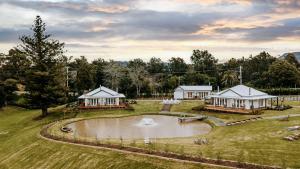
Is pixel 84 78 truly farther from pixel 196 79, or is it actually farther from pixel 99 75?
pixel 196 79

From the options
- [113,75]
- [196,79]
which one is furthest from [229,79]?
[113,75]

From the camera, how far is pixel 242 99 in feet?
170

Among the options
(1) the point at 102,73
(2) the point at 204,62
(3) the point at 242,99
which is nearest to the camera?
(3) the point at 242,99

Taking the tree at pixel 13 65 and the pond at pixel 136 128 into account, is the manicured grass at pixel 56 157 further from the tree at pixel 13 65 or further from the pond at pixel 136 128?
the tree at pixel 13 65

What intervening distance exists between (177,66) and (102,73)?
95.1 feet

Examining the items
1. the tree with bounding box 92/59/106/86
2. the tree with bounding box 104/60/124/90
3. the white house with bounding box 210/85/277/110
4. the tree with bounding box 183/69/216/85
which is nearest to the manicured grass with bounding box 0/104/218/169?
the white house with bounding box 210/85/277/110

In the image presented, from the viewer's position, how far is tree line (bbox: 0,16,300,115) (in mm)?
56594

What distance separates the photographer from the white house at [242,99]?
51469mm

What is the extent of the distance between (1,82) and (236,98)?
141 ft

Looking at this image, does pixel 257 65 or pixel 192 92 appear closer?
pixel 192 92

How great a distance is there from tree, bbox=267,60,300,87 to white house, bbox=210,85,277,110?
22.9 metres

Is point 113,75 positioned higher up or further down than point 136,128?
higher up

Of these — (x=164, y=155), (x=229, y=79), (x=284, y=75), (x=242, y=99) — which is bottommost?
(x=164, y=155)

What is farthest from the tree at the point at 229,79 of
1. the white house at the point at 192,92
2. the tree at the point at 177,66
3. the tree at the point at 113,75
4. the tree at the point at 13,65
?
Result: the tree at the point at 13,65
